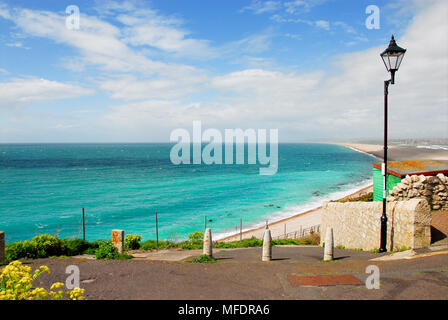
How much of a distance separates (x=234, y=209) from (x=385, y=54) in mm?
34516

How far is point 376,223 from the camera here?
428 inches

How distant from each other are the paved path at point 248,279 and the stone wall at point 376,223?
105 centimetres

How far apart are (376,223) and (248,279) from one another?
620 cm

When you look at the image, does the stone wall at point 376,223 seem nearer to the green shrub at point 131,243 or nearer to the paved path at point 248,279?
the paved path at point 248,279

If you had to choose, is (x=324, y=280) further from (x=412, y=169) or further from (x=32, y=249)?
(x=32, y=249)

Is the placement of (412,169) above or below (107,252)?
above

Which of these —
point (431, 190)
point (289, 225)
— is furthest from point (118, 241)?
point (289, 225)

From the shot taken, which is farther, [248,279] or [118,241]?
[118,241]

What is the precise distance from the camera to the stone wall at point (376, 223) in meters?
8.95

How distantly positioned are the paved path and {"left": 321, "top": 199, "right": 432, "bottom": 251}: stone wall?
1.05 m

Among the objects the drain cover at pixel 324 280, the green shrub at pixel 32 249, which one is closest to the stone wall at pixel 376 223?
the drain cover at pixel 324 280

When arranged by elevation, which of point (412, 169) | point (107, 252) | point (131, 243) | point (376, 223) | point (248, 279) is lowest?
point (131, 243)
